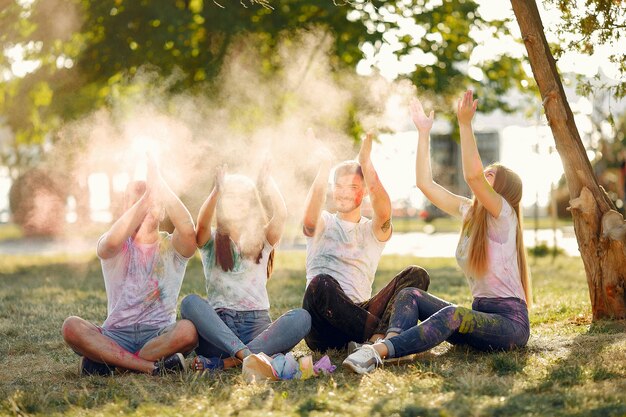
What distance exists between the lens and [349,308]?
16.2 feet

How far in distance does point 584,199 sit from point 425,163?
179 centimetres

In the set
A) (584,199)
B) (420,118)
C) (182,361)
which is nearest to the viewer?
(182,361)

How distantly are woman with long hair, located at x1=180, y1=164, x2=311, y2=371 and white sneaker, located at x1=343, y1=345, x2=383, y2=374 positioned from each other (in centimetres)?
47

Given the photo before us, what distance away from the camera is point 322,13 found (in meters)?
13.2

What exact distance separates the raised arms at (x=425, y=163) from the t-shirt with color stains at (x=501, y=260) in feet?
1.11

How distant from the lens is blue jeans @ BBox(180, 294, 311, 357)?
15.2 ft

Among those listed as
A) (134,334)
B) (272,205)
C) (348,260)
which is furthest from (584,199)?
(134,334)

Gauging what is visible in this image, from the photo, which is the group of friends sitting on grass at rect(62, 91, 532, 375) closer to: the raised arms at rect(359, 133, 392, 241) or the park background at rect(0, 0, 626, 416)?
the raised arms at rect(359, 133, 392, 241)

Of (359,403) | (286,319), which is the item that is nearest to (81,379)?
(286,319)

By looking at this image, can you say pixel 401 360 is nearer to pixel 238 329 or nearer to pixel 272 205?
pixel 238 329

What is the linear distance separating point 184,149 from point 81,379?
282 inches

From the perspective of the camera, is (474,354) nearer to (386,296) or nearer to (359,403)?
(386,296)

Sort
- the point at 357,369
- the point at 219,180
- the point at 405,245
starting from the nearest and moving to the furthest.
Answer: the point at 357,369 < the point at 219,180 < the point at 405,245

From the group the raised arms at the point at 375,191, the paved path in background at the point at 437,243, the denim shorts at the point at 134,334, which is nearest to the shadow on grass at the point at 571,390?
the raised arms at the point at 375,191
